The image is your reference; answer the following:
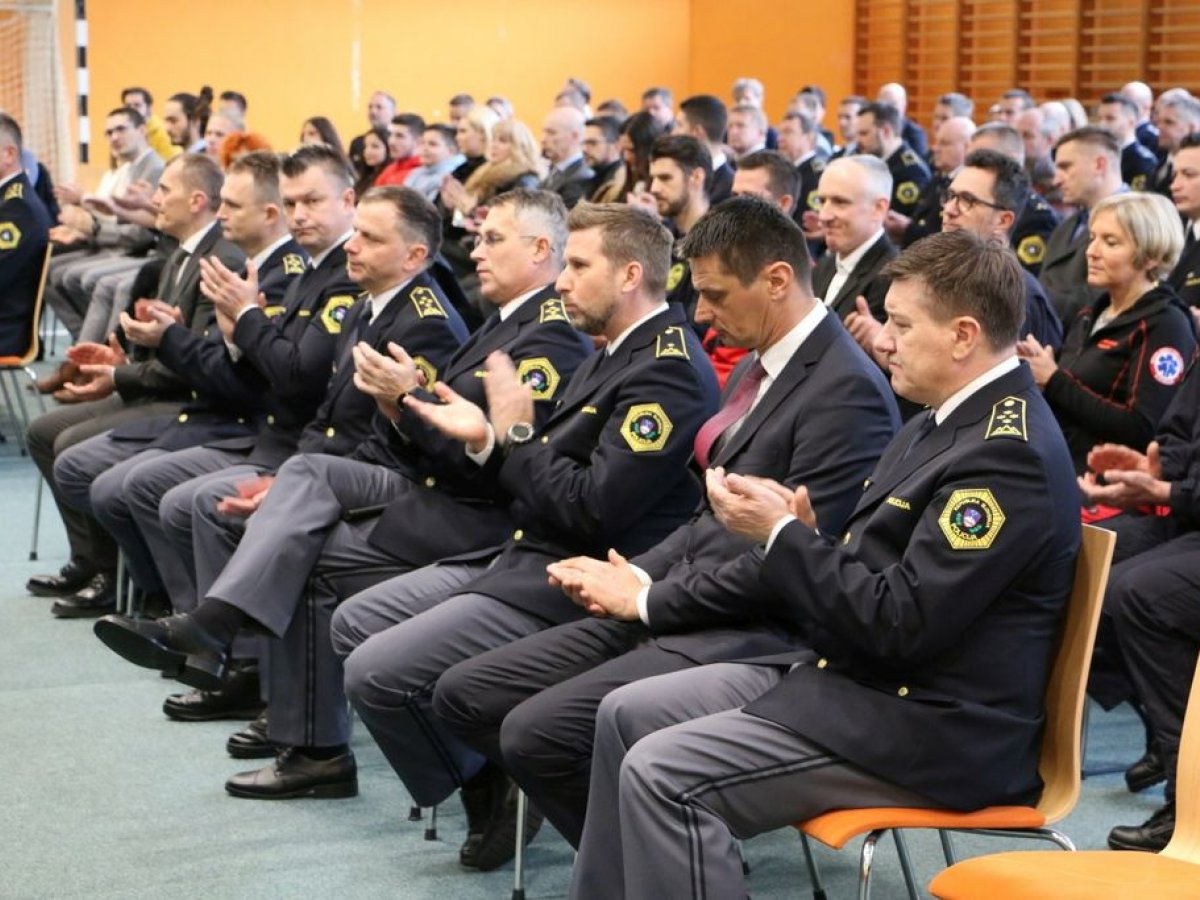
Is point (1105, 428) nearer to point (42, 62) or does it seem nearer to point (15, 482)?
point (15, 482)

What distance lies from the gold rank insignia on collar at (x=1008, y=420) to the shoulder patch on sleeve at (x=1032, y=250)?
13.3 ft

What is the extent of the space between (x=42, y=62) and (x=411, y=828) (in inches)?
391

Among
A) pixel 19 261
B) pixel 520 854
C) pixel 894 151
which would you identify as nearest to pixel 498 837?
pixel 520 854

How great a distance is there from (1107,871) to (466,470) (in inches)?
71.4

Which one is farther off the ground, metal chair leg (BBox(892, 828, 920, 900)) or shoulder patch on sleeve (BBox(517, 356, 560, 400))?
shoulder patch on sleeve (BBox(517, 356, 560, 400))

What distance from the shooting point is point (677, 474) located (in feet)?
11.0

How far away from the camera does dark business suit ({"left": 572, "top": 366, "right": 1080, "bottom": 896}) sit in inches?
95.5

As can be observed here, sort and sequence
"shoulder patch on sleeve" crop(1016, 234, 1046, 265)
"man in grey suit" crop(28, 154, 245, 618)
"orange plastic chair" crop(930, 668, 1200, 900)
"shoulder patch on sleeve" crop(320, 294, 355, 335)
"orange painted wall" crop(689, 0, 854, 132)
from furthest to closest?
"orange painted wall" crop(689, 0, 854, 132), "shoulder patch on sleeve" crop(1016, 234, 1046, 265), "man in grey suit" crop(28, 154, 245, 618), "shoulder patch on sleeve" crop(320, 294, 355, 335), "orange plastic chair" crop(930, 668, 1200, 900)

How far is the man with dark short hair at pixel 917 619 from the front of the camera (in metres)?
2.43

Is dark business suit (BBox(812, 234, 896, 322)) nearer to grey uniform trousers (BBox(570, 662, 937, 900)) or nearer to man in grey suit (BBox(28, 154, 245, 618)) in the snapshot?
man in grey suit (BBox(28, 154, 245, 618))

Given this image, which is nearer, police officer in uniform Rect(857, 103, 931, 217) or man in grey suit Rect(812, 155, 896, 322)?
man in grey suit Rect(812, 155, 896, 322)

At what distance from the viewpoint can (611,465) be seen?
10.6 ft

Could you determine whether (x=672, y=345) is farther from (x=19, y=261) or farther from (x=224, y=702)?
(x=19, y=261)

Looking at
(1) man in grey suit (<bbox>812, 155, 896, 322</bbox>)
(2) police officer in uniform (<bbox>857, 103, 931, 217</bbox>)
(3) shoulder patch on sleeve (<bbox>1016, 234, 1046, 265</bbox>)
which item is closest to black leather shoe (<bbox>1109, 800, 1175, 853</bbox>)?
(1) man in grey suit (<bbox>812, 155, 896, 322</bbox>)
